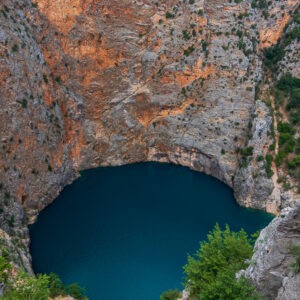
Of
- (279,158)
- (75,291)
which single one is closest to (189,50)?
(279,158)

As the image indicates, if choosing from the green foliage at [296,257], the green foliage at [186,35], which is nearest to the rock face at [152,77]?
the green foliage at [186,35]

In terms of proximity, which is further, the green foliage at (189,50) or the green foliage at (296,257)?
the green foliage at (189,50)

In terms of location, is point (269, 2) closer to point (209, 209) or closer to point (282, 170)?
point (282, 170)

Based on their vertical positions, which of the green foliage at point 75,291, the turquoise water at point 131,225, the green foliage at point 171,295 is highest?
the turquoise water at point 131,225

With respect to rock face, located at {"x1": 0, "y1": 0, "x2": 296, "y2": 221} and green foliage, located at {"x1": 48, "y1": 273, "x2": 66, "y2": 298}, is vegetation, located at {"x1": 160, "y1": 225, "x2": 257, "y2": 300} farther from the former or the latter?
rock face, located at {"x1": 0, "y1": 0, "x2": 296, "y2": 221}

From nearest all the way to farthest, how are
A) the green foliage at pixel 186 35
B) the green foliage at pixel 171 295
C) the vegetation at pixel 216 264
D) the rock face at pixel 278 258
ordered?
the rock face at pixel 278 258 → the vegetation at pixel 216 264 → the green foliage at pixel 171 295 → the green foliage at pixel 186 35

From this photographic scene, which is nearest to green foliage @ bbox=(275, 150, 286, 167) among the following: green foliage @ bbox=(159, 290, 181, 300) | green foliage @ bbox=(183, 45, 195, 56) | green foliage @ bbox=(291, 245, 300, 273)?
green foliage @ bbox=(183, 45, 195, 56)

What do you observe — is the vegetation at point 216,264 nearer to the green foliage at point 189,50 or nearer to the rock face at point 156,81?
the rock face at point 156,81
